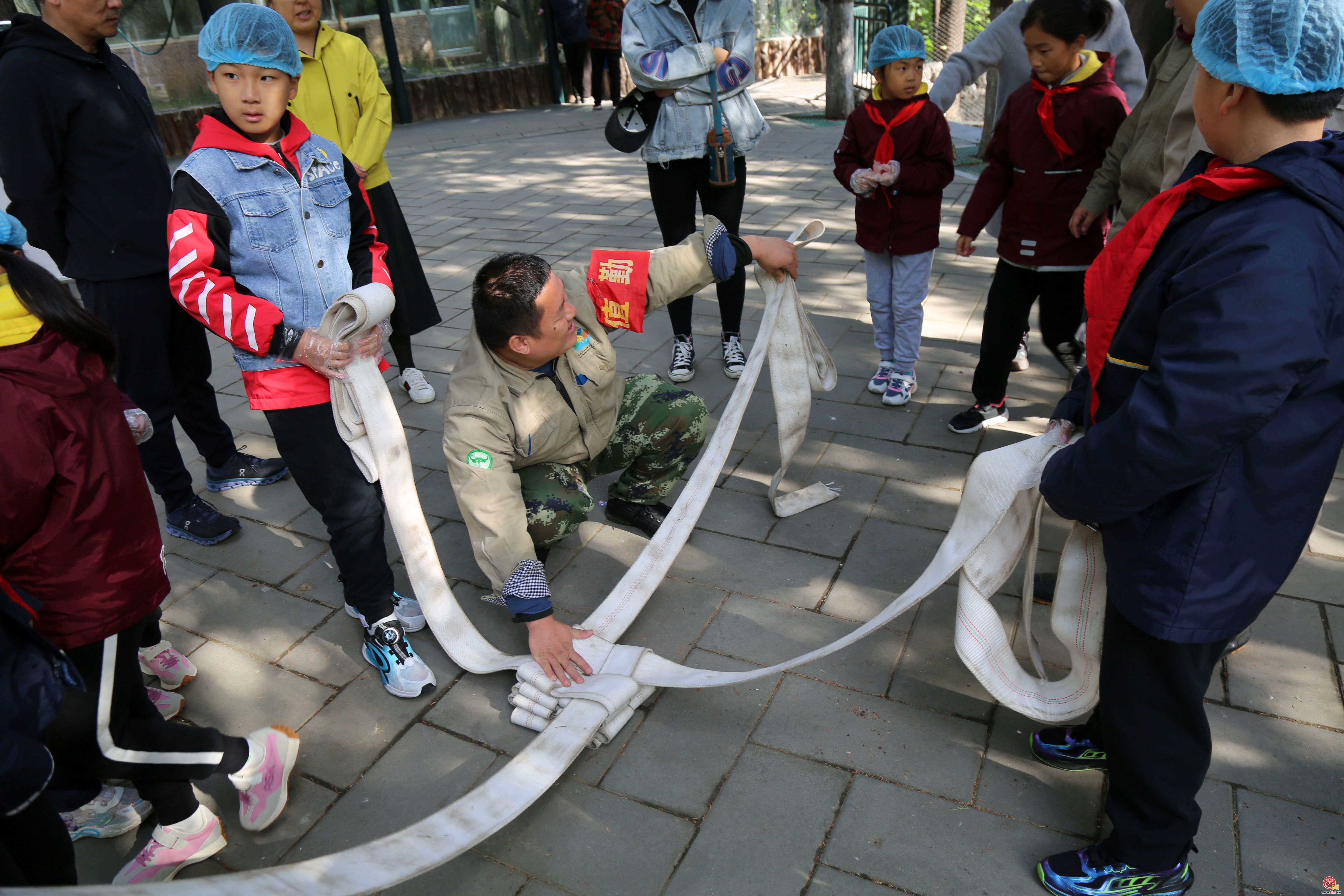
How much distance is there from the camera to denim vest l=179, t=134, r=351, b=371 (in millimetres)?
2254

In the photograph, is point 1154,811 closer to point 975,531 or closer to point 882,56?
point 975,531

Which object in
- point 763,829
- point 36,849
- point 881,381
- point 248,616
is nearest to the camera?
point 36,849

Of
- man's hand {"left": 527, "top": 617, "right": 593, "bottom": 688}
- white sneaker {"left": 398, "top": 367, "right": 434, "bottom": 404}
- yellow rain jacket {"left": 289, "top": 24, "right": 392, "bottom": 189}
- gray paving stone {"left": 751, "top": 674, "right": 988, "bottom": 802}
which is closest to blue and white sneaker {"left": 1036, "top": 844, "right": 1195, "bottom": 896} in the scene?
gray paving stone {"left": 751, "top": 674, "right": 988, "bottom": 802}

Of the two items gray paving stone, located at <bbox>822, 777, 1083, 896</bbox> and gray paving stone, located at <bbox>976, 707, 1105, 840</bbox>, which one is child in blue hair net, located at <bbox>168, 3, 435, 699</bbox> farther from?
gray paving stone, located at <bbox>976, 707, 1105, 840</bbox>

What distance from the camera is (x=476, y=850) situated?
6.72 ft

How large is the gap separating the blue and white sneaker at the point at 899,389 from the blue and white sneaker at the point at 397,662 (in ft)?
7.64

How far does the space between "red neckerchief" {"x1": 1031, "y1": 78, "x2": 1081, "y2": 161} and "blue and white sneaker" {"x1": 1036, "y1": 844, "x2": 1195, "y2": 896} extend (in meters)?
2.45

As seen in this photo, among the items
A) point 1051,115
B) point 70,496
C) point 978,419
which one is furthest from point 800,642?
point 1051,115

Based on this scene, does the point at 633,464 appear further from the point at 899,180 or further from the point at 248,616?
the point at 899,180

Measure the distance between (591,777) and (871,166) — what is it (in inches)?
108

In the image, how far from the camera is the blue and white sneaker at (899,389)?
3.92m

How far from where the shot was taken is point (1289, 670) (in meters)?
2.40

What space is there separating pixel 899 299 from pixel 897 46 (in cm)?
102

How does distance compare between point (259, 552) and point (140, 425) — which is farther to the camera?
point (259, 552)
